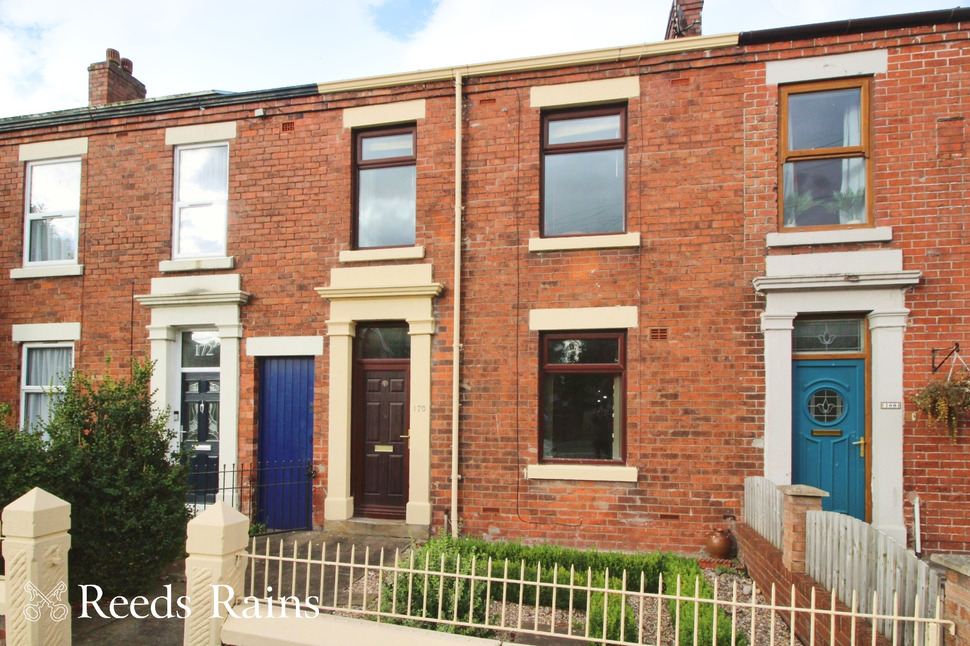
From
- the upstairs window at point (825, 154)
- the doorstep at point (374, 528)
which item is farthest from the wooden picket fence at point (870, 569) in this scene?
the doorstep at point (374, 528)

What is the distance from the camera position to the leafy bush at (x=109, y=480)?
5418 millimetres

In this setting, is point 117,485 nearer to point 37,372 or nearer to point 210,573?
point 210,573

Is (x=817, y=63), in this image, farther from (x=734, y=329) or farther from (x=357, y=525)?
(x=357, y=525)

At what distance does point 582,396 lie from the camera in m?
7.72

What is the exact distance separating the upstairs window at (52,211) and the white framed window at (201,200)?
177cm

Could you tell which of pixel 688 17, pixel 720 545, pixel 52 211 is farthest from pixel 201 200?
pixel 720 545

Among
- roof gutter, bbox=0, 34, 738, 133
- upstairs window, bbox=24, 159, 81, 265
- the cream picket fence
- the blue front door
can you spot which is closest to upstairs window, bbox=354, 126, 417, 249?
→ roof gutter, bbox=0, 34, 738, 133

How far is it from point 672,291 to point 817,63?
3.07 metres

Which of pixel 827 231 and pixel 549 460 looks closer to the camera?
pixel 827 231

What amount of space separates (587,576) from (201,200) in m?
7.48

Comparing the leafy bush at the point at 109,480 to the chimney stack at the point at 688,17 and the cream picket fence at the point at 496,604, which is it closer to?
the cream picket fence at the point at 496,604

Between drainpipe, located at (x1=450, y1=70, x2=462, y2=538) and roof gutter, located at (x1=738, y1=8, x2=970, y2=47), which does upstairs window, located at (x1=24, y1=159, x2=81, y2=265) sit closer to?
drainpipe, located at (x1=450, y1=70, x2=462, y2=538)

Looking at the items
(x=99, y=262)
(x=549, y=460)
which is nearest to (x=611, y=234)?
(x=549, y=460)

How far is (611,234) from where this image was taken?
7.65 meters
